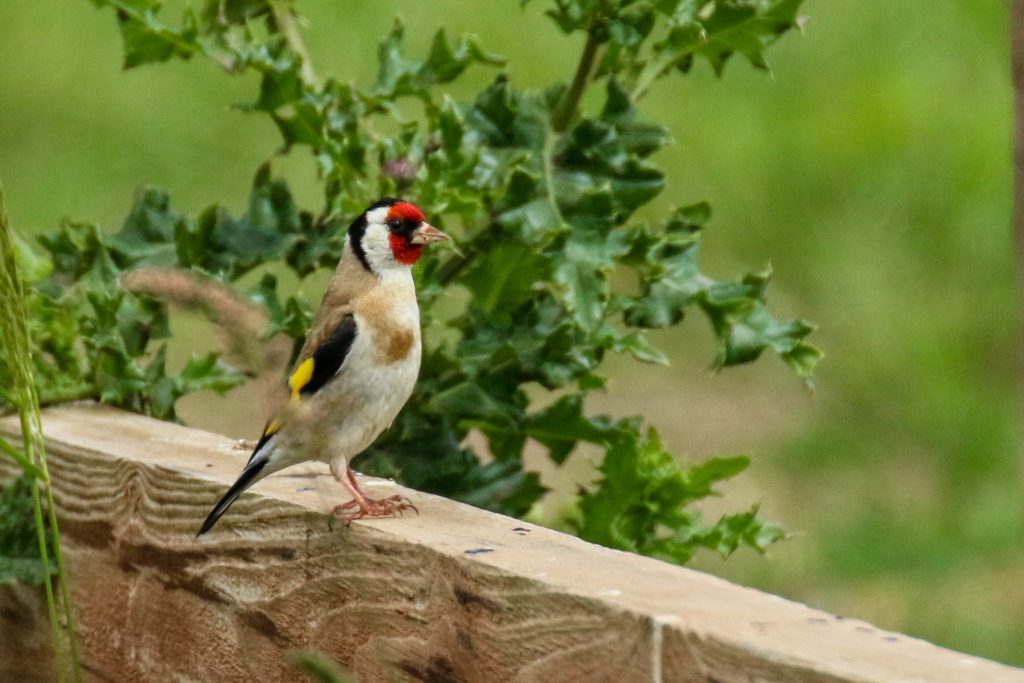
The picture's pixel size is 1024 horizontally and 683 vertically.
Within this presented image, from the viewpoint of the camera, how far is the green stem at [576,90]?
2.57 m

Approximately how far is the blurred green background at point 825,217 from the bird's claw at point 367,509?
1.93 meters

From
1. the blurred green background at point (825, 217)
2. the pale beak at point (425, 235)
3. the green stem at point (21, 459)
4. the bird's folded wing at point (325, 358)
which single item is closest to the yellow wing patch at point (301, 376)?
the bird's folded wing at point (325, 358)

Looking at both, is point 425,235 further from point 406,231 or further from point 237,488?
point 237,488

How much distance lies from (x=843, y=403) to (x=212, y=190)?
216 cm

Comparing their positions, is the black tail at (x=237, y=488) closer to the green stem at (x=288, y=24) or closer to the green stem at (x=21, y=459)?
the green stem at (x=21, y=459)

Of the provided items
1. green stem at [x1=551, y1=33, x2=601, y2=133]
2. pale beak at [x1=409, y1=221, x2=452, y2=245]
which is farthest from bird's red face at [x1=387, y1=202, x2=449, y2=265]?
green stem at [x1=551, y1=33, x2=601, y2=133]

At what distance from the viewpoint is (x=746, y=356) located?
100 inches

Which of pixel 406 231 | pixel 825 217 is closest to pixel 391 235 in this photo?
pixel 406 231

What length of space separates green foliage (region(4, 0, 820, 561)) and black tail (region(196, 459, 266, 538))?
18.1 inches

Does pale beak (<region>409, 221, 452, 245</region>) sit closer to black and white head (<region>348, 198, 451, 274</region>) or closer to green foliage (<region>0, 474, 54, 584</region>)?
black and white head (<region>348, 198, 451, 274</region>)

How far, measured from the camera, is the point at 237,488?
2.09 m

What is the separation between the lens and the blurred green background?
4.07 metres

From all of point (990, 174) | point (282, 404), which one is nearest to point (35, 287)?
point (282, 404)

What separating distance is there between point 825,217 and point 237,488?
3.26 m
